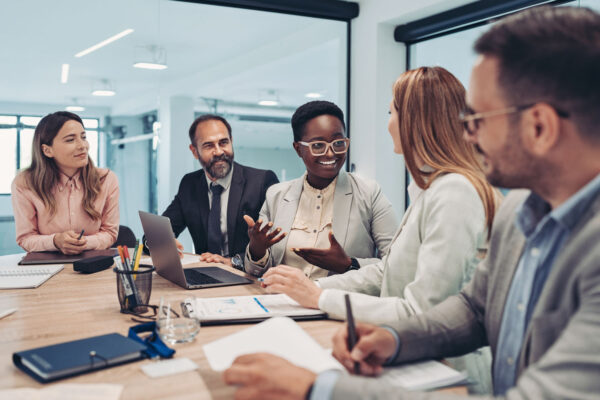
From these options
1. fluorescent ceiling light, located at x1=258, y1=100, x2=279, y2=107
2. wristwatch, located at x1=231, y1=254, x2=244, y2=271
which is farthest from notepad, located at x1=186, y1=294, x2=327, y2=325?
fluorescent ceiling light, located at x1=258, y1=100, x2=279, y2=107

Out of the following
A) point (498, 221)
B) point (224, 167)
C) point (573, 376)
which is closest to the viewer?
point (573, 376)

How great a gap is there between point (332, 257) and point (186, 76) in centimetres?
316

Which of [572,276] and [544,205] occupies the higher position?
[544,205]

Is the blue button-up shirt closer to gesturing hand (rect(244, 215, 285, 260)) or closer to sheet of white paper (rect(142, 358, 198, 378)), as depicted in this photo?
sheet of white paper (rect(142, 358, 198, 378))

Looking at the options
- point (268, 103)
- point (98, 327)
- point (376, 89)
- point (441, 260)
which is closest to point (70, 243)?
point (98, 327)

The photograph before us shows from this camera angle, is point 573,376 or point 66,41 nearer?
point 573,376

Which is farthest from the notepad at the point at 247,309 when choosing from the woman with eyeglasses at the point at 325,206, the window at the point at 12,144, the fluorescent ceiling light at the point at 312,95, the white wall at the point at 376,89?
the fluorescent ceiling light at the point at 312,95

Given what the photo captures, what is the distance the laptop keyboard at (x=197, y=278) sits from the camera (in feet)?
6.35

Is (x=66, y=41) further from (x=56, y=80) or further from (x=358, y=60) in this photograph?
(x=358, y=60)

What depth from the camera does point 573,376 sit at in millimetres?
728

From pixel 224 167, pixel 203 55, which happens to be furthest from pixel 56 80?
pixel 224 167

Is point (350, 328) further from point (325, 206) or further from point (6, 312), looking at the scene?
point (325, 206)

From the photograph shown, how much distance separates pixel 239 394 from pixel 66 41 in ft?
13.3

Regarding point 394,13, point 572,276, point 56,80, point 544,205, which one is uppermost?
point 394,13
